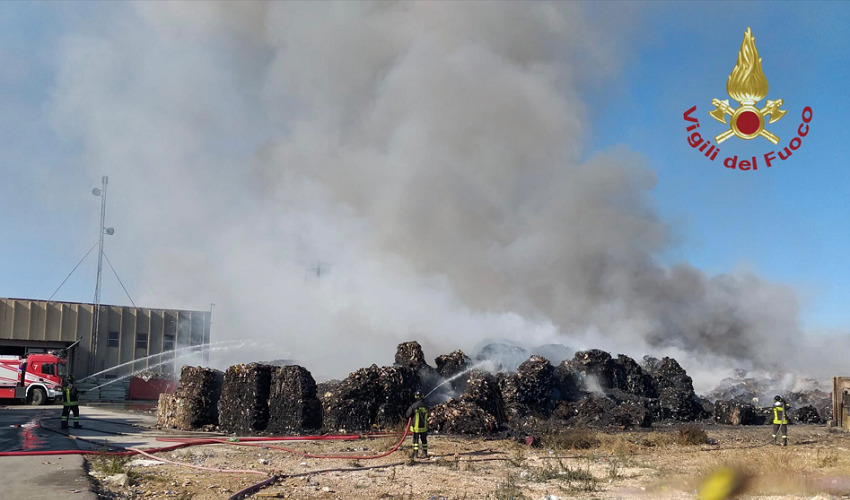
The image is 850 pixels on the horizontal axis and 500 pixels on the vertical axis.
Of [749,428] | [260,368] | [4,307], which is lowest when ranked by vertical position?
[749,428]

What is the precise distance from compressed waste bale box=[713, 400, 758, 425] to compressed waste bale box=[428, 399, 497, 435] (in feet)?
28.6

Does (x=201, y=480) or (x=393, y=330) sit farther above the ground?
(x=393, y=330)

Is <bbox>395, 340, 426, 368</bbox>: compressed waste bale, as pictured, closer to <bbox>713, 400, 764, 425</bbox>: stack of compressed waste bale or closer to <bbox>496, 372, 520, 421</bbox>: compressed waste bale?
<bbox>496, 372, 520, 421</bbox>: compressed waste bale

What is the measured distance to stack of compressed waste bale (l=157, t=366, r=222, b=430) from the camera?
16.8 metres

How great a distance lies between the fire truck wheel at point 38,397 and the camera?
2680cm

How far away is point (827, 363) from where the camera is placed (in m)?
40.9

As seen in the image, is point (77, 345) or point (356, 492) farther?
point (77, 345)

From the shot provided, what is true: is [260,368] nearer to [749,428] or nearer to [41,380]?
[749,428]

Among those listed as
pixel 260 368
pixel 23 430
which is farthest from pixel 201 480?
pixel 23 430

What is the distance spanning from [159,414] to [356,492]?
416 inches

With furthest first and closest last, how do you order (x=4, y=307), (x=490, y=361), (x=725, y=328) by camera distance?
(x=725, y=328)
(x=4, y=307)
(x=490, y=361)

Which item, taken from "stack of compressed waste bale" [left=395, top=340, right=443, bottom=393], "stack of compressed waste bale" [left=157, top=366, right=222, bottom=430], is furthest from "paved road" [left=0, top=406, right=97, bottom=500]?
"stack of compressed waste bale" [left=395, top=340, right=443, bottom=393]

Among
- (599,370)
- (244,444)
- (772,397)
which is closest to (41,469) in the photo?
(244,444)

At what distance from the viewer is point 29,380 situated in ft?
88.4
